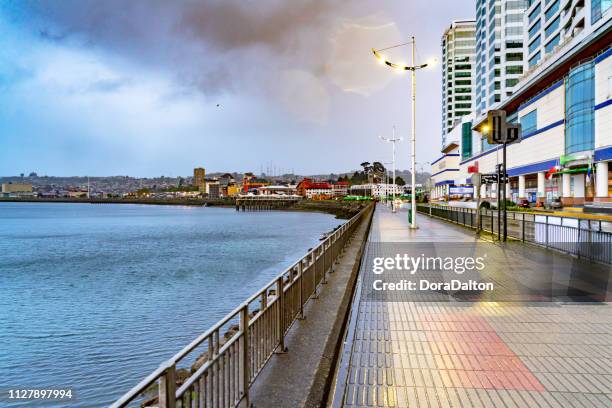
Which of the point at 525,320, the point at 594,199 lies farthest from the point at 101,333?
the point at 594,199

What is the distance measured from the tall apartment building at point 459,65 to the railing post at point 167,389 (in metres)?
152

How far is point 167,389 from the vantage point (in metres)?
2.96

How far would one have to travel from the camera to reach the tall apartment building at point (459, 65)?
488 feet

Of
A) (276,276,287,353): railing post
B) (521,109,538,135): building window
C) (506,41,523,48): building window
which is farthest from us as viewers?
(506,41,523,48): building window

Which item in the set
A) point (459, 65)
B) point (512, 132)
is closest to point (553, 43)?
point (512, 132)

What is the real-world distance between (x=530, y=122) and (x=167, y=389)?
70.5 meters

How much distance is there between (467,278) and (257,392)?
8.78 meters

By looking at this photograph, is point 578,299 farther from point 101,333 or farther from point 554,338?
point 101,333

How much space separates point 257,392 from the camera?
476 centimetres

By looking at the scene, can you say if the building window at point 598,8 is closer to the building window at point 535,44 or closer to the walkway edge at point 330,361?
the building window at point 535,44

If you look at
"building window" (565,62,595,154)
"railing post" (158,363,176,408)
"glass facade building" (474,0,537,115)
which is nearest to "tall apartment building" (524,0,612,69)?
"building window" (565,62,595,154)

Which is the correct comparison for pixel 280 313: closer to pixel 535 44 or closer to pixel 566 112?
pixel 566 112

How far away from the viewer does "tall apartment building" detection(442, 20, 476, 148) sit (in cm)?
14888

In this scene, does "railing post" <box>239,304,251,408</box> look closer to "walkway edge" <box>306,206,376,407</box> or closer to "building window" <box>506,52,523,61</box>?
"walkway edge" <box>306,206,376,407</box>
